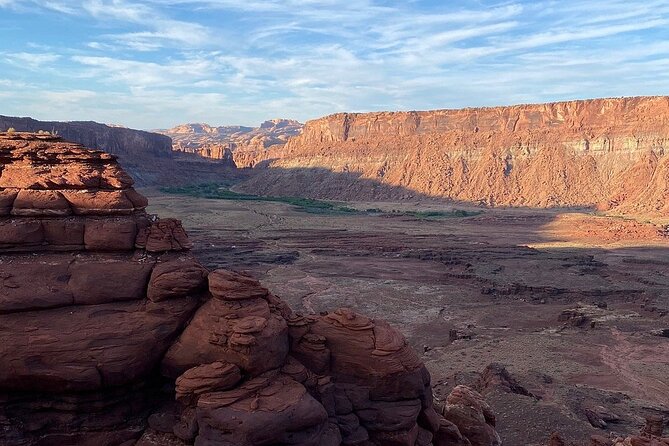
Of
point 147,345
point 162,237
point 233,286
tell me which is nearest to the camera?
point 147,345

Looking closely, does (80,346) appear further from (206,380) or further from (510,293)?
(510,293)

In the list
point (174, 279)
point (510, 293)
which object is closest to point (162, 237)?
point (174, 279)

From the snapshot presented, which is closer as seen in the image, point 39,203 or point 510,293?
point 39,203

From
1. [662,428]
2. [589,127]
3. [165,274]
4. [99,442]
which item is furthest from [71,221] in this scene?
[589,127]

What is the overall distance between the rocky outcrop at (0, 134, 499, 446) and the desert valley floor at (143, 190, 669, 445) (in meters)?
7.39

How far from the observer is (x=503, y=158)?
11831 cm

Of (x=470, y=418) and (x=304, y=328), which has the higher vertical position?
(x=304, y=328)

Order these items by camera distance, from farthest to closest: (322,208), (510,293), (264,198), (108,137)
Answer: (108,137), (264,198), (322,208), (510,293)

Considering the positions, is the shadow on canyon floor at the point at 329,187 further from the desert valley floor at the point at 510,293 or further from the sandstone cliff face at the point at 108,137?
the desert valley floor at the point at 510,293

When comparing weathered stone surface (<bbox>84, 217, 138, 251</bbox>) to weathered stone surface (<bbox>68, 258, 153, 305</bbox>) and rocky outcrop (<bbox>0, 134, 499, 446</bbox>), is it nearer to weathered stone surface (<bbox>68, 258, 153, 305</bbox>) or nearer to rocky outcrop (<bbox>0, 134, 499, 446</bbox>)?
rocky outcrop (<bbox>0, 134, 499, 446</bbox>)

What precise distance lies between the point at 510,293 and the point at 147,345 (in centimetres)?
3269

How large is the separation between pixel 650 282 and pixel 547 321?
52.5ft

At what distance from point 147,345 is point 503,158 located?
384ft

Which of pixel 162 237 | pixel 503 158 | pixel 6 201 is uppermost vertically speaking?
pixel 503 158
